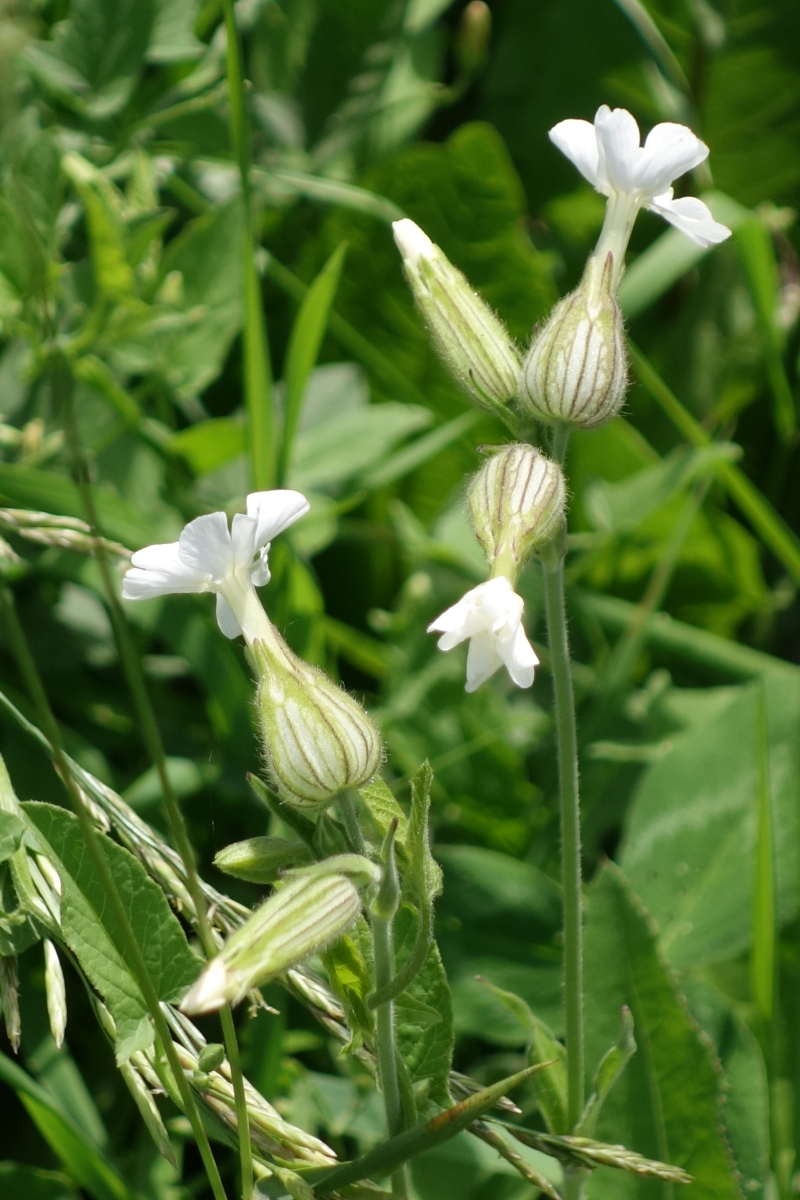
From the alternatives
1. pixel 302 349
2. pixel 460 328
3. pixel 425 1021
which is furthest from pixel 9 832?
pixel 302 349

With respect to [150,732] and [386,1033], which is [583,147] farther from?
[386,1033]

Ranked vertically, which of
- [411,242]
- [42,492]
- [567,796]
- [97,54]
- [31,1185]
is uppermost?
[97,54]

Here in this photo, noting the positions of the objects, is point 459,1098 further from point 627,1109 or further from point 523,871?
point 523,871

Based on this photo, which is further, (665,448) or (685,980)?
(665,448)

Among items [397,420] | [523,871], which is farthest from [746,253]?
[523,871]

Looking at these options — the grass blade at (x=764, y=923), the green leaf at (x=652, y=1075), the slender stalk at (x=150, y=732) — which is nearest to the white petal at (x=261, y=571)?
the slender stalk at (x=150, y=732)

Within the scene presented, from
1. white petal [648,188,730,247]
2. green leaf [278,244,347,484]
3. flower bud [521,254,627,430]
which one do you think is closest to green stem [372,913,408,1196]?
flower bud [521,254,627,430]

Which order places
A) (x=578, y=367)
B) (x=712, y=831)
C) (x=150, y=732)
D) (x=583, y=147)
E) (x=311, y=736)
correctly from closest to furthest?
(x=150, y=732)
(x=311, y=736)
(x=578, y=367)
(x=583, y=147)
(x=712, y=831)

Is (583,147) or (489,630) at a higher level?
(583,147)
